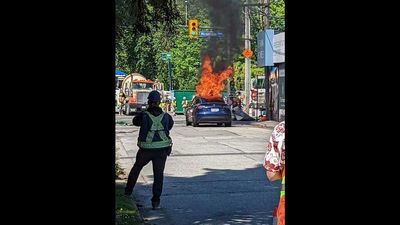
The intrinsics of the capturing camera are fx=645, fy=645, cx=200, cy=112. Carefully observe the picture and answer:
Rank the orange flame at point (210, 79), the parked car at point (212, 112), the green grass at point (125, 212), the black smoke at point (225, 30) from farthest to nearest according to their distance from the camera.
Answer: the orange flame at point (210, 79) → the black smoke at point (225, 30) → the parked car at point (212, 112) → the green grass at point (125, 212)

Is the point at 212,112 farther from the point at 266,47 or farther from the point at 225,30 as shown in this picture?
the point at 266,47

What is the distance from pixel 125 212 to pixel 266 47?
29.0m

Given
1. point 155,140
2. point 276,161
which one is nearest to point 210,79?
point 155,140

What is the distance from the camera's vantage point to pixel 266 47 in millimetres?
36281

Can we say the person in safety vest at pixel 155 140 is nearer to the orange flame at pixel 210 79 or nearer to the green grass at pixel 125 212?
the green grass at pixel 125 212

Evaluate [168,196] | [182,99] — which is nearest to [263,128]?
[168,196]

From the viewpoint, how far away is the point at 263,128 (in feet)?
98.7

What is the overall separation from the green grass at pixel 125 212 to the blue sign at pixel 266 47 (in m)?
26.8

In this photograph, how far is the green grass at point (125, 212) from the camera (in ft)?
24.5

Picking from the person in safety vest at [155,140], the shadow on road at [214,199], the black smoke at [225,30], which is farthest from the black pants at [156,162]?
the black smoke at [225,30]

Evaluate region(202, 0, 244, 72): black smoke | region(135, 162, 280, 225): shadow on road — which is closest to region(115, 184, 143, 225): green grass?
region(135, 162, 280, 225): shadow on road

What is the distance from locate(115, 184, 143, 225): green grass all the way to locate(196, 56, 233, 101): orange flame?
108ft
